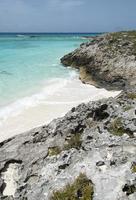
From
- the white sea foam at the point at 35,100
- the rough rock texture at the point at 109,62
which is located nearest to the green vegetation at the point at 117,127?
the white sea foam at the point at 35,100

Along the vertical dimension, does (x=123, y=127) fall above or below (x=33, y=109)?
above

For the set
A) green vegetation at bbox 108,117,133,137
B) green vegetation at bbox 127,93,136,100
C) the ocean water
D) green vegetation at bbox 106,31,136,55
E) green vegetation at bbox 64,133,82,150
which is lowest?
the ocean water

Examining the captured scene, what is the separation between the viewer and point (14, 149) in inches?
472

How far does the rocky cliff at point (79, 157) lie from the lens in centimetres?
855

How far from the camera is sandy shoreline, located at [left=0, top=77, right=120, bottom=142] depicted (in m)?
18.2

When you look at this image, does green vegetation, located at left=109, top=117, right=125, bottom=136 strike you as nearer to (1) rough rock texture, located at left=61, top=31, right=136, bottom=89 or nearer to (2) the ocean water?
(2) the ocean water

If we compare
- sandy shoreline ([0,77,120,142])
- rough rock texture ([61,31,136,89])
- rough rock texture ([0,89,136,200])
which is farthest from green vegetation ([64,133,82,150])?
rough rock texture ([61,31,136,89])

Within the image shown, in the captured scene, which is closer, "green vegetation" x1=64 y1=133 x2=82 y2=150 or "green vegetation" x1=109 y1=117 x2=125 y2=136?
"green vegetation" x1=64 y1=133 x2=82 y2=150

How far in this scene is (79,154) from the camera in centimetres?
999

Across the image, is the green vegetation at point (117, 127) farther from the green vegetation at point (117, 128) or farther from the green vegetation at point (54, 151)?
the green vegetation at point (54, 151)

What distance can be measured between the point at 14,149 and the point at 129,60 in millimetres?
23369

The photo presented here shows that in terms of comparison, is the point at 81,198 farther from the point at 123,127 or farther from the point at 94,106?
the point at 94,106

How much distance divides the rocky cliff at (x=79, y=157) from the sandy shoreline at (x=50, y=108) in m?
5.12

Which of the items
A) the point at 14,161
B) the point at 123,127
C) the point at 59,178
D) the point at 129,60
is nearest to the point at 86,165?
the point at 59,178
